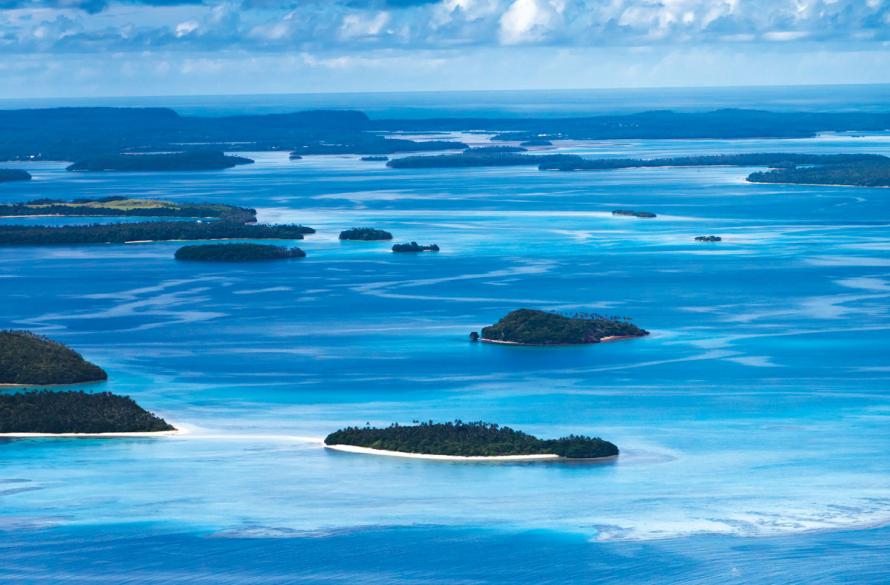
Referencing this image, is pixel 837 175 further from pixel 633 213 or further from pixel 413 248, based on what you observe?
pixel 413 248

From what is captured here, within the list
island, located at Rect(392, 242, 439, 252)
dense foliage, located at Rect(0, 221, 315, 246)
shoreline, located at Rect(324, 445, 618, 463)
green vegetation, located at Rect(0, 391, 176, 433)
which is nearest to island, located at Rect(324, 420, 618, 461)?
shoreline, located at Rect(324, 445, 618, 463)

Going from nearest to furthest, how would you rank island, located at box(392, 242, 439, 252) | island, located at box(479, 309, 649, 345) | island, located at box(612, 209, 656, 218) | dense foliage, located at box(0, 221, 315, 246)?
island, located at box(479, 309, 649, 345)
island, located at box(392, 242, 439, 252)
dense foliage, located at box(0, 221, 315, 246)
island, located at box(612, 209, 656, 218)

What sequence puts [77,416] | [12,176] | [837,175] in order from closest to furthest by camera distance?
[77,416], [837,175], [12,176]

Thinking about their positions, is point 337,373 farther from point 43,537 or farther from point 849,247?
point 849,247

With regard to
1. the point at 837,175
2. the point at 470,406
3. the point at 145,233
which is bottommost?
the point at 837,175

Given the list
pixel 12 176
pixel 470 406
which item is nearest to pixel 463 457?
pixel 470 406

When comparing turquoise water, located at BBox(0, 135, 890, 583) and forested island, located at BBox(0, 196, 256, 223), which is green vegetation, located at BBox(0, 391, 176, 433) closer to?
turquoise water, located at BBox(0, 135, 890, 583)
